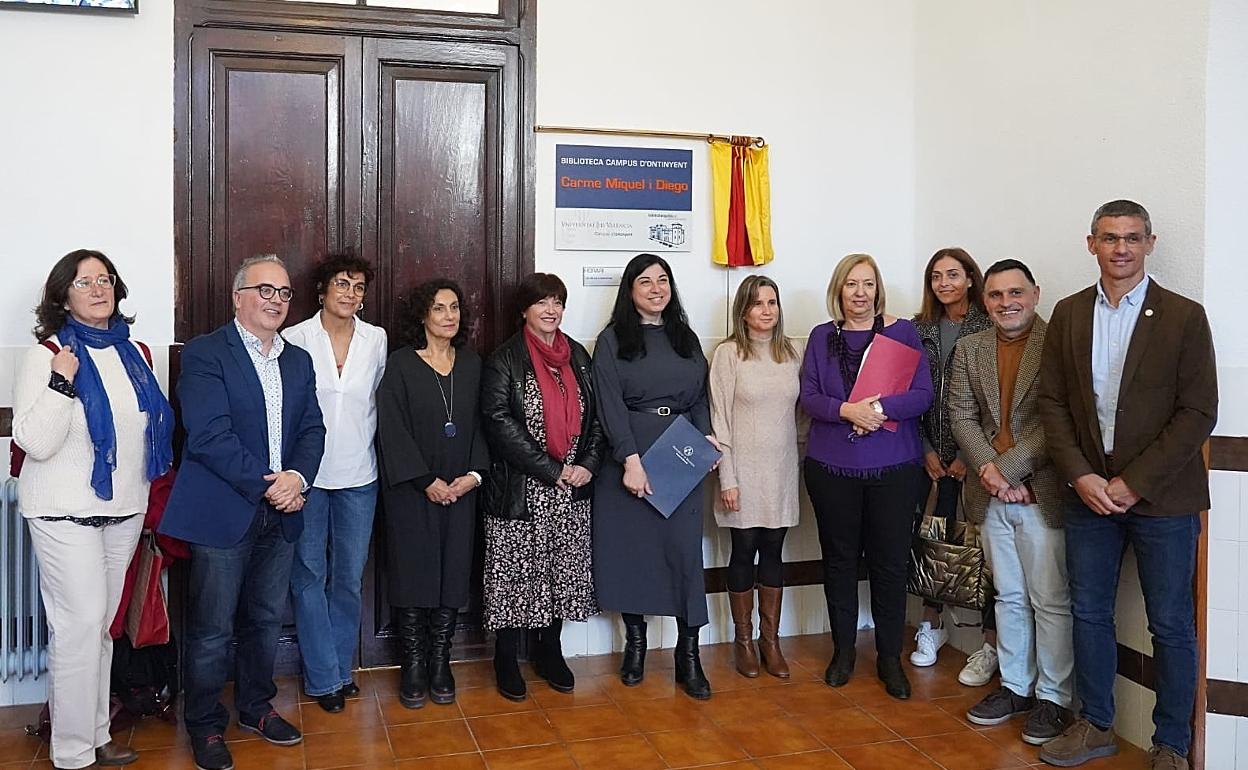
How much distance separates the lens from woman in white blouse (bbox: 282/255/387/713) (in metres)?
3.74

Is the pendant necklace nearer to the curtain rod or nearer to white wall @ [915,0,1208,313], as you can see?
the curtain rod

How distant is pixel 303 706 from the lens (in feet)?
12.6

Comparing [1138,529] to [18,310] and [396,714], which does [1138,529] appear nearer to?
[396,714]

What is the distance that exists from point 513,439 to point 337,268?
87 cm

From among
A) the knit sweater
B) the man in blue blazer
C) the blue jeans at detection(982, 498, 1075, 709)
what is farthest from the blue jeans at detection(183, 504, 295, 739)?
the blue jeans at detection(982, 498, 1075, 709)

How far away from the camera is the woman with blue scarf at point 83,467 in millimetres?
3078

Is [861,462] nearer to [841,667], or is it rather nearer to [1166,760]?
[841,667]

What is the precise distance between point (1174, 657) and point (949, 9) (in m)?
2.79

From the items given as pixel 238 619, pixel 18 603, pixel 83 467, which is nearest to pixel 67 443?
pixel 83 467

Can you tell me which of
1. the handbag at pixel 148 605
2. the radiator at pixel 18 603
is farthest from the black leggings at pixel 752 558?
the radiator at pixel 18 603

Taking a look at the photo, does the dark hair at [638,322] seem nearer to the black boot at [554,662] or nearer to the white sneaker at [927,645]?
the black boot at [554,662]

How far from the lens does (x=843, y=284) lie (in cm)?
398

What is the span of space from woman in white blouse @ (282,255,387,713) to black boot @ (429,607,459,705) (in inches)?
12.4

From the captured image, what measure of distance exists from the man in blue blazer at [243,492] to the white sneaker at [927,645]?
2.41 m
